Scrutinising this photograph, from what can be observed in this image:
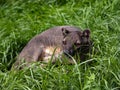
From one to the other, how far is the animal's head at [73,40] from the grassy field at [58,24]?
21cm

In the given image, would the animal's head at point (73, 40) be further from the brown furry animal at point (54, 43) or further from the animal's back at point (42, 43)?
the animal's back at point (42, 43)

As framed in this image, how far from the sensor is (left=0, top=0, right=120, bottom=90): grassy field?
5336mm

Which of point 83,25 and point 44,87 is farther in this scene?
point 83,25

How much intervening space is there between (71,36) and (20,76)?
3.93 ft

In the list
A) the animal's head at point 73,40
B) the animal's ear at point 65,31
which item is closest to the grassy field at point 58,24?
the animal's head at point 73,40

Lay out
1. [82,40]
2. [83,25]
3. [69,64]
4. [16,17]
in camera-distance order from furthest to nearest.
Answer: [16,17] → [83,25] → [82,40] → [69,64]

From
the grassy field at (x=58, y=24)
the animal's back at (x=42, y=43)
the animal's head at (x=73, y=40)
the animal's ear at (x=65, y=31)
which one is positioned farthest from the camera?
the animal's back at (x=42, y=43)

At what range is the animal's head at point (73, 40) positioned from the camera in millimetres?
6211

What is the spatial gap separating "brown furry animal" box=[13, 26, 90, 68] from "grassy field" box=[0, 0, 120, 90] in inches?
9.7

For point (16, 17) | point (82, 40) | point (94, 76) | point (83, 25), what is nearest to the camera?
point (94, 76)

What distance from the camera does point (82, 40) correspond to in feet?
20.7

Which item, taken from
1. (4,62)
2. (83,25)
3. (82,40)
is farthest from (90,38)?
(4,62)

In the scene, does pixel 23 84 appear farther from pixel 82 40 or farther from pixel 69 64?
pixel 82 40

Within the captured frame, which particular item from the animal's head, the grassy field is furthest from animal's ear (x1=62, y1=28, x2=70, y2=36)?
the grassy field
